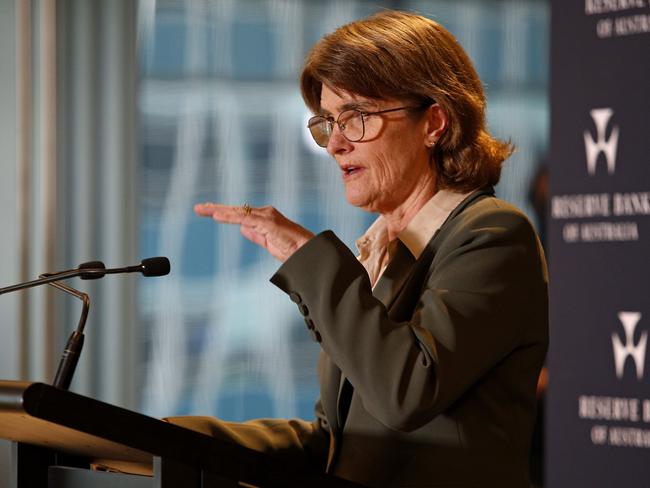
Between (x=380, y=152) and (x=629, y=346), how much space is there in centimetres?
92

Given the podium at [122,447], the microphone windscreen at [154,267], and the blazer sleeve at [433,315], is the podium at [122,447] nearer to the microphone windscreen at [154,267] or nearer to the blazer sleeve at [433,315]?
the blazer sleeve at [433,315]

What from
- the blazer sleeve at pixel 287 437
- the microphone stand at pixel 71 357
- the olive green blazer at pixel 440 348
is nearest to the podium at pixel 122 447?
the microphone stand at pixel 71 357

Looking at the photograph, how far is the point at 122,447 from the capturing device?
3.91ft

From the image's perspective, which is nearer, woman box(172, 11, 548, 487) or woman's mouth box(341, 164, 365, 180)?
woman box(172, 11, 548, 487)

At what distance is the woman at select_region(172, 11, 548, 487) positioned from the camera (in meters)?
1.44

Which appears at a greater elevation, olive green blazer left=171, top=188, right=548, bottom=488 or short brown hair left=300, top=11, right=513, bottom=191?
short brown hair left=300, top=11, right=513, bottom=191

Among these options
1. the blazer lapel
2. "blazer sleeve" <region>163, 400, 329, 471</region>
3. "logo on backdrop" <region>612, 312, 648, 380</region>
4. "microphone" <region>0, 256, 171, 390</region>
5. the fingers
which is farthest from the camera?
"logo on backdrop" <region>612, 312, 648, 380</region>

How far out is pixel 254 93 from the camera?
447 centimetres

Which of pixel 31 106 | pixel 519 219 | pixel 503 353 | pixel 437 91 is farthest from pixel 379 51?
pixel 31 106

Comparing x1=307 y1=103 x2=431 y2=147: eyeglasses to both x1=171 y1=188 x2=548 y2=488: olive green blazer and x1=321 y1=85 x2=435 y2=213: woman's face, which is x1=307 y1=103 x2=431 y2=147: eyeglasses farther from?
x1=171 y1=188 x2=548 y2=488: olive green blazer

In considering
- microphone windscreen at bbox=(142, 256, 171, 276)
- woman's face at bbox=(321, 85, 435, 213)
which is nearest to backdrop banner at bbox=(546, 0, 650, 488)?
woman's face at bbox=(321, 85, 435, 213)

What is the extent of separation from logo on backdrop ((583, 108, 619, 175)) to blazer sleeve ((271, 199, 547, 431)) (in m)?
0.82

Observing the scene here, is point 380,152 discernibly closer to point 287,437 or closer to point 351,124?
point 351,124

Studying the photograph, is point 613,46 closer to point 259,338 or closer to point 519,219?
point 519,219
